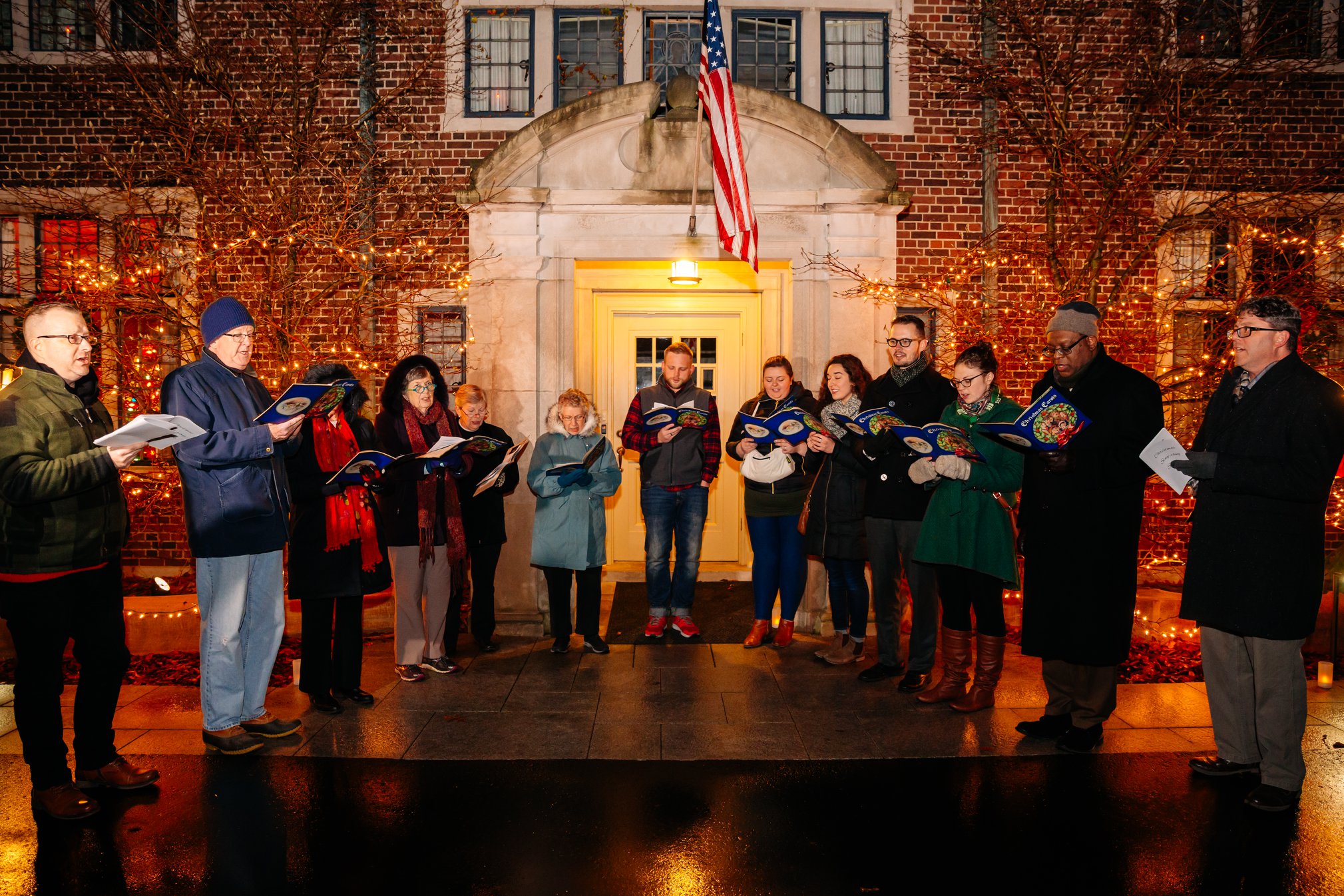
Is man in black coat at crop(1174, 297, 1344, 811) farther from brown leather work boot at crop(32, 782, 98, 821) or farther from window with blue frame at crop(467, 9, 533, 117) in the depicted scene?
window with blue frame at crop(467, 9, 533, 117)

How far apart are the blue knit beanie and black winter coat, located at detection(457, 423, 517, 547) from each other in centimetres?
192

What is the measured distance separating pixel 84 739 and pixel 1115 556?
15.8 feet

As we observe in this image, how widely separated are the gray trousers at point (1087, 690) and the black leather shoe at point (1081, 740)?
1.3 inches

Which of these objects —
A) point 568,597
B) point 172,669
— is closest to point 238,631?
point 172,669

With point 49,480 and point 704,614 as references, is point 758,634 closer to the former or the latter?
point 704,614

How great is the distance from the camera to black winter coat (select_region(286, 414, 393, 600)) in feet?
16.8

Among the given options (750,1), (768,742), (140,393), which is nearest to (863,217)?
(750,1)

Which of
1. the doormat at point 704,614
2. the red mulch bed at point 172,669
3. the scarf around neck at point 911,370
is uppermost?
the scarf around neck at point 911,370

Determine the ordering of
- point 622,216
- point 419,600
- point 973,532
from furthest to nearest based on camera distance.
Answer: point 622,216
point 419,600
point 973,532

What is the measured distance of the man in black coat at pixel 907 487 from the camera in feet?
18.3

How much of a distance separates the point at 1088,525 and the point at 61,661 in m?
4.69

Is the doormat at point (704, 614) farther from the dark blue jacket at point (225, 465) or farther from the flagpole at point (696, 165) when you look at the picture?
the dark blue jacket at point (225, 465)

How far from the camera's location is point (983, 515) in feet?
16.7

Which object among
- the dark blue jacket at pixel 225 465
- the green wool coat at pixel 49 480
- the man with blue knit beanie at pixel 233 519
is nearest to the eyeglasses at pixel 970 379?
the man with blue knit beanie at pixel 233 519
